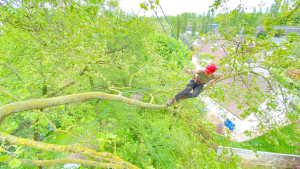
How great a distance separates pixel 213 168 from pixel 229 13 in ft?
13.1

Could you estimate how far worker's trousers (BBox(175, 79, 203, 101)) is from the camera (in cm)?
348

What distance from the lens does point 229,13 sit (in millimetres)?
3527

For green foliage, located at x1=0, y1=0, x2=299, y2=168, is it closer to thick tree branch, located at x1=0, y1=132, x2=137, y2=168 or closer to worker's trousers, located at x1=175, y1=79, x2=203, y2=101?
thick tree branch, located at x1=0, y1=132, x2=137, y2=168

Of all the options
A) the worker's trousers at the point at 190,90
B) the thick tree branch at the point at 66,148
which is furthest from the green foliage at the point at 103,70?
the worker's trousers at the point at 190,90

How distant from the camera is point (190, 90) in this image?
357 centimetres

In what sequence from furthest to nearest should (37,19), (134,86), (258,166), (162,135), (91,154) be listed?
(258,166) < (134,86) < (162,135) < (37,19) < (91,154)

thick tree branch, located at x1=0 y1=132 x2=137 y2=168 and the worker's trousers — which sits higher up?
thick tree branch, located at x1=0 y1=132 x2=137 y2=168

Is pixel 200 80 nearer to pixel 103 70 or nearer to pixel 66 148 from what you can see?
pixel 66 148

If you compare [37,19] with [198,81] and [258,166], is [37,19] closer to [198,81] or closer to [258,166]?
[198,81]

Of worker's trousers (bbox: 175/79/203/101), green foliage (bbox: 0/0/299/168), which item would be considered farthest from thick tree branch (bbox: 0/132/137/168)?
worker's trousers (bbox: 175/79/203/101)

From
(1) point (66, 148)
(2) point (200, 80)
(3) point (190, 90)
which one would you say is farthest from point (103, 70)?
(1) point (66, 148)

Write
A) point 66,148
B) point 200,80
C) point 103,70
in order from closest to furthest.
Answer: point 66,148
point 200,80
point 103,70

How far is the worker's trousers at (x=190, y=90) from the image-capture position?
11.4 feet

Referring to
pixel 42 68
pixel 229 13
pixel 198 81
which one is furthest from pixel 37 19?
pixel 229 13
